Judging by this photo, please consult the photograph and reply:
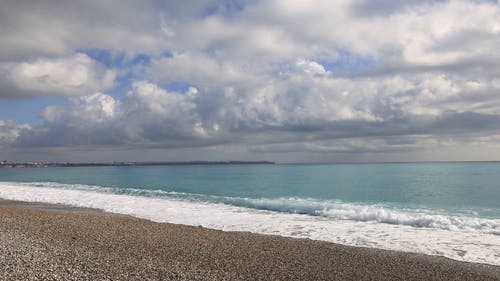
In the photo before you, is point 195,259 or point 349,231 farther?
point 349,231

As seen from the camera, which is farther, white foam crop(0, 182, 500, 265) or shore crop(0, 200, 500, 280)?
white foam crop(0, 182, 500, 265)

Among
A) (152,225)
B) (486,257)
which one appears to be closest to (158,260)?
(152,225)

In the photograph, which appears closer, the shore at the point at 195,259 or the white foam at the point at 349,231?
the shore at the point at 195,259

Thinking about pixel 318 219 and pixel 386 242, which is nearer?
pixel 386 242

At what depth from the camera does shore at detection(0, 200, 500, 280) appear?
9930mm

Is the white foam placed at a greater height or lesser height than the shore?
lesser

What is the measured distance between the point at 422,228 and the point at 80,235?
17.0 metres

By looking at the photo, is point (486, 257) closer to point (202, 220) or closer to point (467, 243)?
point (467, 243)

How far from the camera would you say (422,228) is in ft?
65.7

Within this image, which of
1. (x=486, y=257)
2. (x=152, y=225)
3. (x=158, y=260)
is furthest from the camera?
(x=152, y=225)

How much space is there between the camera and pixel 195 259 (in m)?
11.5

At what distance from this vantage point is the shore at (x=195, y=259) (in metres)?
9.93

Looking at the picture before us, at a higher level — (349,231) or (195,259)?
(195,259)

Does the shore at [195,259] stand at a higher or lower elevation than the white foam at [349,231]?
higher
